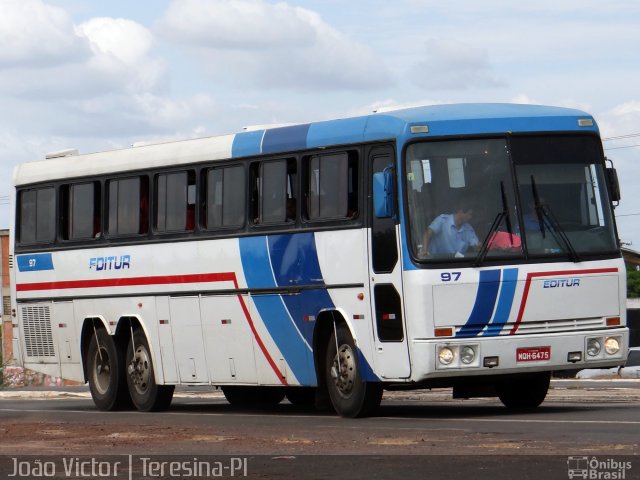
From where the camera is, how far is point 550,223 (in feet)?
61.3

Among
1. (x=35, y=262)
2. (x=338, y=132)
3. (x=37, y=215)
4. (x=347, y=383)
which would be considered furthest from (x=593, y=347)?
(x=37, y=215)

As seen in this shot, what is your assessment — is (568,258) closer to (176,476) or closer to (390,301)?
(390,301)

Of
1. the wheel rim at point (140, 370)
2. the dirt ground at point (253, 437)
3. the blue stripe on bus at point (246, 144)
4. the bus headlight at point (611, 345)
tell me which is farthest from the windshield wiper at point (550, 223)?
the wheel rim at point (140, 370)

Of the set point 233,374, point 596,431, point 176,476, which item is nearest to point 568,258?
point 596,431

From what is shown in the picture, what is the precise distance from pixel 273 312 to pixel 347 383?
177 cm

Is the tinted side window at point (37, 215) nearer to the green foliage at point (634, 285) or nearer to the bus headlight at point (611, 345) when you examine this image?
the bus headlight at point (611, 345)

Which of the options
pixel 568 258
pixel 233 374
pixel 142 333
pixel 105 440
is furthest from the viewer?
pixel 142 333

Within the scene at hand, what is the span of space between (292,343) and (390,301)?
7.57 ft

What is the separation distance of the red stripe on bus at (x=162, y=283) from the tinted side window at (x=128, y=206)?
2.21ft

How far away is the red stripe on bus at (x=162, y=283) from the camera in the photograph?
21.3 m

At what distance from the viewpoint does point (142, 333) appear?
23.8 m

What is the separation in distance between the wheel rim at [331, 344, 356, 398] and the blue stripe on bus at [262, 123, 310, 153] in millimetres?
2532

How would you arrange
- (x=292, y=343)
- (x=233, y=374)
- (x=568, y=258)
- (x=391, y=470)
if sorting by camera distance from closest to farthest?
(x=391, y=470)
(x=568, y=258)
(x=292, y=343)
(x=233, y=374)

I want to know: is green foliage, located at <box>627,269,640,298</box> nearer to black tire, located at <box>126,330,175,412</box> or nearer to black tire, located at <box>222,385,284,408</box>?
black tire, located at <box>222,385,284,408</box>
